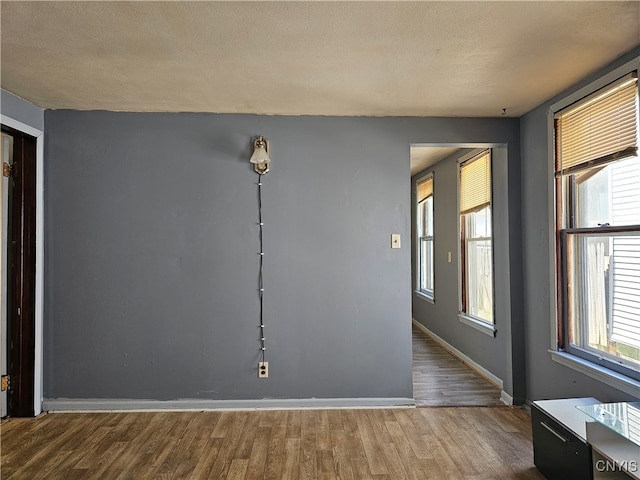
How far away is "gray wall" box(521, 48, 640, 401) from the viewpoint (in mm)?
3033

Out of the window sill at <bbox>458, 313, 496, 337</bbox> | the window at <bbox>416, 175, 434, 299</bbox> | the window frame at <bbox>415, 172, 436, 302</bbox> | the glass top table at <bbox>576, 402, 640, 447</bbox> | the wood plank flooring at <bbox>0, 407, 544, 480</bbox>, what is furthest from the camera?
the window at <bbox>416, 175, 434, 299</bbox>

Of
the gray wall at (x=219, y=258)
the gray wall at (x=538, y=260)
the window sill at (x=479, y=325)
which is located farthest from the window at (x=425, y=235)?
the gray wall at (x=219, y=258)

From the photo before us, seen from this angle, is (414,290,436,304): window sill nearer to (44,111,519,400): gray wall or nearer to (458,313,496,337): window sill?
(458,313,496,337): window sill

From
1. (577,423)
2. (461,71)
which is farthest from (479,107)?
(577,423)

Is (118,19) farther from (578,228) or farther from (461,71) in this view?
(578,228)

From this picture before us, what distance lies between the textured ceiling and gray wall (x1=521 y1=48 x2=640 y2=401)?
24 cm

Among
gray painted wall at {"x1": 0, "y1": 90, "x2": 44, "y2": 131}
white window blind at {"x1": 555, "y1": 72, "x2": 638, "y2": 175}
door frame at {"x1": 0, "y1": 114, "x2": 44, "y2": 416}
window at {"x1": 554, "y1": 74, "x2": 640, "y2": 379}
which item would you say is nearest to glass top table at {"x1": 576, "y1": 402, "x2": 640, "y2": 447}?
window at {"x1": 554, "y1": 74, "x2": 640, "y2": 379}

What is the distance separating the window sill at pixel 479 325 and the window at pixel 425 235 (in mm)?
1325

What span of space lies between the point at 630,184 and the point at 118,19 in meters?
2.80

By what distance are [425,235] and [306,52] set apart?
475 cm

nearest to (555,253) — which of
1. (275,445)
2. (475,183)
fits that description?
(475,183)

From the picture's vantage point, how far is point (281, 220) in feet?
11.1

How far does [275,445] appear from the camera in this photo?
8.93 feet

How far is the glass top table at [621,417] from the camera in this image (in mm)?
1824
